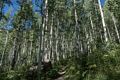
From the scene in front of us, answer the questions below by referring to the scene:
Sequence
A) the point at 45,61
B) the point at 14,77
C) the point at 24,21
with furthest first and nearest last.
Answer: the point at 24,21 → the point at 45,61 → the point at 14,77

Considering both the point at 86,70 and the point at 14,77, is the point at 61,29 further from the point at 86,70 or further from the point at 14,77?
the point at 86,70

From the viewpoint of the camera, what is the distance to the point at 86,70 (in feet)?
44.8

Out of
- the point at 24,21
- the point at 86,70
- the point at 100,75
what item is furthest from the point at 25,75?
the point at 24,21

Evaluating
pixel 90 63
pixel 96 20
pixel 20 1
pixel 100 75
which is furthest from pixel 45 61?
pixel 96 20

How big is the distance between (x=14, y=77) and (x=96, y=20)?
107 ft

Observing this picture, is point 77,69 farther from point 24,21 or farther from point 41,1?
point 24,21

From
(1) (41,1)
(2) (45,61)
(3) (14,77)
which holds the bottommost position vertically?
(3) (14,77)

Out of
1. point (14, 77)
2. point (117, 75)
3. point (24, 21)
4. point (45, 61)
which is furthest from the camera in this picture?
point (24, 21)

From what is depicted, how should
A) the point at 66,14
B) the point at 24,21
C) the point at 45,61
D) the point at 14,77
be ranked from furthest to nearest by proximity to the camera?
the point at 66,14 < the point at 24,21 < the point at 45,61 < the point at 14,77

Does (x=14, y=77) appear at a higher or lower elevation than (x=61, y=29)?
lower

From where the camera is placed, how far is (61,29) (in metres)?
45.3

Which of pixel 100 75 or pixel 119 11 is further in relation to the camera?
pixel 119 11

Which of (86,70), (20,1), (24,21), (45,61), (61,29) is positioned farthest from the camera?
(61,29)

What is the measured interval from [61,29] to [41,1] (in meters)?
24.1
